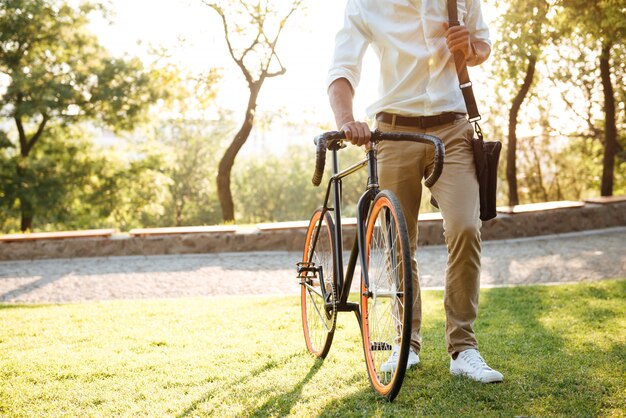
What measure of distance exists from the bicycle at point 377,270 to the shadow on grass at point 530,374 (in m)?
0.18

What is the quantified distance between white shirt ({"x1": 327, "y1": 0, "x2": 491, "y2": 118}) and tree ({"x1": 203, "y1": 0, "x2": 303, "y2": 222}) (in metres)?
12.4

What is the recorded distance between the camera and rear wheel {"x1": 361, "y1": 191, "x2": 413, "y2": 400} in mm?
3031

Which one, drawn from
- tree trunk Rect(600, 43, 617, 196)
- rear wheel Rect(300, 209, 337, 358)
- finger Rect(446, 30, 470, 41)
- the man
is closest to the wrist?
the man

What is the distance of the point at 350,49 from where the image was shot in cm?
345

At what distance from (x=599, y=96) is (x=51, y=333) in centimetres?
1830

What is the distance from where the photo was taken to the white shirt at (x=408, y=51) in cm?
342

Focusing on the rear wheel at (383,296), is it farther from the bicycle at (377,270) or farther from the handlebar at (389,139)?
the handlebar at (389,139)

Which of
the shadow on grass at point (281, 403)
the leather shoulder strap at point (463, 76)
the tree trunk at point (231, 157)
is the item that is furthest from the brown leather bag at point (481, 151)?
the tree trunk at point (231, 157)

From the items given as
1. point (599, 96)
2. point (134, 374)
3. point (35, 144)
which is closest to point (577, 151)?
point (599, 96)

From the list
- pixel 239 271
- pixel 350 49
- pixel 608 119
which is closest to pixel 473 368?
pixel 350 49

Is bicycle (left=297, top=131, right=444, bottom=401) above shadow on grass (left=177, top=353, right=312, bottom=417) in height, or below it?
above

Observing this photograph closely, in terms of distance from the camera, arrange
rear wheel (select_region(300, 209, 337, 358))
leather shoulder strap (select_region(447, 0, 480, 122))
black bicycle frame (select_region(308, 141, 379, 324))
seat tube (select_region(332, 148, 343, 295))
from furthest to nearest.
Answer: rear wheel (select_region(300, 209, 337, 358))
seat tube (select_region(332, 148, 343, 295))
leather shoulder strap (select_region(447, 0, 480, 122))
black bicycle frame (select_region(308, 141, 379, 324))

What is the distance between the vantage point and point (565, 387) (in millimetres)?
3182

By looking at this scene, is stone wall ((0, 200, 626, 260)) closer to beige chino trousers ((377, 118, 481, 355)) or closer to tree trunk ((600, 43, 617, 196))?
tree trunk ((600, 43, 617, 196))
